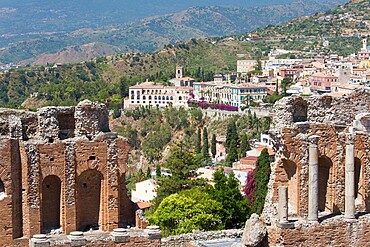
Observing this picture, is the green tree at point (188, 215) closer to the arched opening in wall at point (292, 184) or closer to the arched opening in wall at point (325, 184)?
the arched opening in wall at point (325, 184)

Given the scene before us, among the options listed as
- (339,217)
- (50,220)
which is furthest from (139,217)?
(339,217)

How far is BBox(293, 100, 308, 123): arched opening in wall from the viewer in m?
26.7

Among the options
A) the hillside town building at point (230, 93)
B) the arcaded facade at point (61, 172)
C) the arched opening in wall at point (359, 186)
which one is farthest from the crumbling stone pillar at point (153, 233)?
the hillside town building at point (230, 93)

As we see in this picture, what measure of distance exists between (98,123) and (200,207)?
12386 mm

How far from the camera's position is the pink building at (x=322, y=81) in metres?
141

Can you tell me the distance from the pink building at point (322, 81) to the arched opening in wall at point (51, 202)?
115488 millimetres

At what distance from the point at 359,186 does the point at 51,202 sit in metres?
9.96

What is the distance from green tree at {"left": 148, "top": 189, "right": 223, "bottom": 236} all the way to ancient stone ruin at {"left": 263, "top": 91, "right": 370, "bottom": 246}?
34.9 feet

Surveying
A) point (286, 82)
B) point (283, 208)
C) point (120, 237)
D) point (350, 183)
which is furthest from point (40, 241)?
point (286, 82)

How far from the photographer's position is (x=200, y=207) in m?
37.8

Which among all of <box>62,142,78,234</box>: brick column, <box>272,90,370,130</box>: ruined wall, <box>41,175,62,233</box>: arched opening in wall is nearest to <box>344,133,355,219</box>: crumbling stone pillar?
<box>272,90,370,130</box>: ruined wall

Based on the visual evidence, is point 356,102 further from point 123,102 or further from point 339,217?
point 123,102

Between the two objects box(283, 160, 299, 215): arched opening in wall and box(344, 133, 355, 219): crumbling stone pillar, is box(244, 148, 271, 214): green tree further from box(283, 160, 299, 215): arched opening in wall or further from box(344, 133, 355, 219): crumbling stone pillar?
box(344, 133, 355, 219): crumbling stone pillar

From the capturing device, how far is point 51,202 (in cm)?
2625
